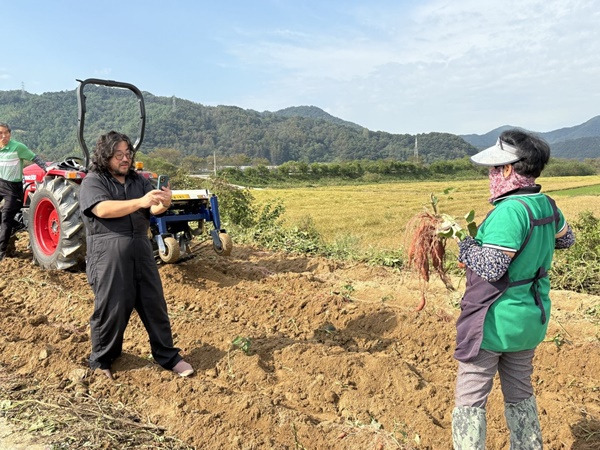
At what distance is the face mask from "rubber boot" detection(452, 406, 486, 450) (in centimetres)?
101

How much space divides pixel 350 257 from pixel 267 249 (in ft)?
4.96

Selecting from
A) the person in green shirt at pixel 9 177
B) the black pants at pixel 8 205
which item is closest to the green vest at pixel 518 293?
the person in green shirt at pixel 9 177

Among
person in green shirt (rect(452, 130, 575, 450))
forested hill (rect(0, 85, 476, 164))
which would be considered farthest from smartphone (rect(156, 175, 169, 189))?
forested hill (rect(0, 85, 476, 164))

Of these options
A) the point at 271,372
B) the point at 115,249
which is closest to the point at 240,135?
the point at 271,372

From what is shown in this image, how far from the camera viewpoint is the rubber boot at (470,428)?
2328 millimetres

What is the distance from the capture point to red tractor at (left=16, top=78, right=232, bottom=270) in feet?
18.0

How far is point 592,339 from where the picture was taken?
14.5 feet

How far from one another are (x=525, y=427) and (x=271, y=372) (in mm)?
1869

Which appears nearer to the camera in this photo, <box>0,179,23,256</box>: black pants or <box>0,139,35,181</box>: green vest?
<box>0,139,35,181</box>: green vest

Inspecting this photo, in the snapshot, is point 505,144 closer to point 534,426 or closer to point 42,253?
point 534,426

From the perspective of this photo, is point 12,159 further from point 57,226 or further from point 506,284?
point 506,284

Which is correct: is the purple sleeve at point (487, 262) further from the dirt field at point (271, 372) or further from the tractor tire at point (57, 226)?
the tractor tire at point (57, 226)

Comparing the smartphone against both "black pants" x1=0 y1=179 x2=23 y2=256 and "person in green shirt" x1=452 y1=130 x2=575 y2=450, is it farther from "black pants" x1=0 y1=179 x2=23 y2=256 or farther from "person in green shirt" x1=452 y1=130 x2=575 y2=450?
"black pants" x1=0 y1=179 x2=23 y2=256

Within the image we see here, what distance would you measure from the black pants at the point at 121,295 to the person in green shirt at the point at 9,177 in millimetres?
3781
